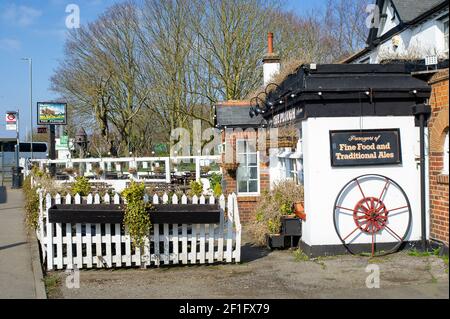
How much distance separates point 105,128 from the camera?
34625 millimetres

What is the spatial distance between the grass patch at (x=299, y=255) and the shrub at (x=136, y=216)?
2.52 meters

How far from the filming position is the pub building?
848 centimetres

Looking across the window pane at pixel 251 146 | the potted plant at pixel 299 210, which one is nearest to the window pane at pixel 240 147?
the window pane at pixel 251 146

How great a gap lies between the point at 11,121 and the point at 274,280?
2908 cm

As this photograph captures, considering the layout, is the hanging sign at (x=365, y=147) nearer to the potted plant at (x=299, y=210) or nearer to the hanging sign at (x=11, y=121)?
the potted plant at (x=299, y=210)

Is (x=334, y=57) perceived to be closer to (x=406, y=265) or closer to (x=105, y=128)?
(x=105, y=128)

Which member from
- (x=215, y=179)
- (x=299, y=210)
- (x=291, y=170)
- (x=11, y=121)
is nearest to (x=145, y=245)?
(x=299, y=210)

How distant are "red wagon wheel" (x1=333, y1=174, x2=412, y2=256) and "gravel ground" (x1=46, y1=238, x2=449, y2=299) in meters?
0.30

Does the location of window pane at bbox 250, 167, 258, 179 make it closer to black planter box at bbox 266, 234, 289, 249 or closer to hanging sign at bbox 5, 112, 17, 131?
black planter box at bbox 266, 234, 289, 249

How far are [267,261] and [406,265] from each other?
2.18 metres

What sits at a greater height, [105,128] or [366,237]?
[105,128]

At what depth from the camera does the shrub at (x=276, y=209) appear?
943cm
